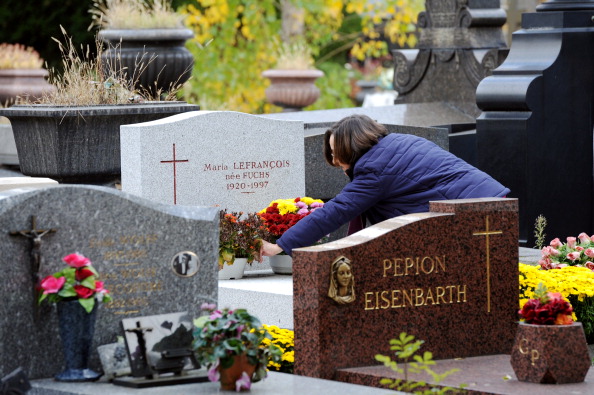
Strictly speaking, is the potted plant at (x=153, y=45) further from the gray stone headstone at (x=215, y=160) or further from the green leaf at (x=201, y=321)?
the green leaf at (x=201, y=321)

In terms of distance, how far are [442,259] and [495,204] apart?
413mm

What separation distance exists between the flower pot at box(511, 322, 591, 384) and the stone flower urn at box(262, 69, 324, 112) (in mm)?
13290

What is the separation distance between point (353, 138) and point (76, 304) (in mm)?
2198

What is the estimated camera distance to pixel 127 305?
5.53 metres

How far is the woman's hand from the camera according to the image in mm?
7418

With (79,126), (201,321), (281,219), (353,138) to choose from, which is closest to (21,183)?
(281,219)

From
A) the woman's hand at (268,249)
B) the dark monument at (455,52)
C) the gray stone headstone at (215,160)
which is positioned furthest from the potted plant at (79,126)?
the dark monument at (455,52)

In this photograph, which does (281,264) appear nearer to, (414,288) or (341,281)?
(414,288)

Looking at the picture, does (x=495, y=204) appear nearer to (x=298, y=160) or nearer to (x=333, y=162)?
(x=333, y=162)

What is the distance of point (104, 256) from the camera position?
545 centimetres

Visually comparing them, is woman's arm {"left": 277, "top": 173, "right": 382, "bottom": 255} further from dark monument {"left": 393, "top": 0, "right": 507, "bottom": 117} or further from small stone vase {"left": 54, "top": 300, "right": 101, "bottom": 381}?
dark monument {"left": 393, "top": 0, "right": 507, "bottom": 117}

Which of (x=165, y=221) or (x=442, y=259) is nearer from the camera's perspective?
(x=165, y=221)

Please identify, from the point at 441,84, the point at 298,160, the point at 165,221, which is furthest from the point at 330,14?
the point at 165,221

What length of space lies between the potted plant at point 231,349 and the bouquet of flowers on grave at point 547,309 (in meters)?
1.22
